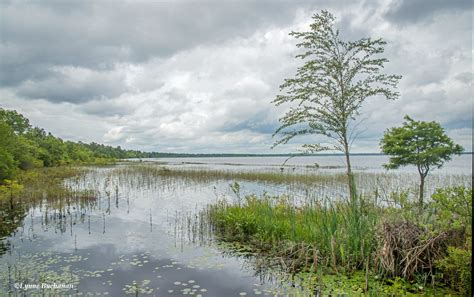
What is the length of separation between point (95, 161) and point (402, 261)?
228 feet

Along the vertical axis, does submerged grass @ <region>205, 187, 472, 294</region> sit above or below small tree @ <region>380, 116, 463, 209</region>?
below

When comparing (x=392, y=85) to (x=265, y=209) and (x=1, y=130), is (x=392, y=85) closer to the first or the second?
(x=265, y=209)

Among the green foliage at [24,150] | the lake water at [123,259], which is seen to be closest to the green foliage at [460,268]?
the lake water at [123,259]

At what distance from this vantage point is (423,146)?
45.0ft

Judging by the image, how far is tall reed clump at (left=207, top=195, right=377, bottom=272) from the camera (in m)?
6.55

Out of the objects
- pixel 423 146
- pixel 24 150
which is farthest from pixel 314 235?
pixel 24 150

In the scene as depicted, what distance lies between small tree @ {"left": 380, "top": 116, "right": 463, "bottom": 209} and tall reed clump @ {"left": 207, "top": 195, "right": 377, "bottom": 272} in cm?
752

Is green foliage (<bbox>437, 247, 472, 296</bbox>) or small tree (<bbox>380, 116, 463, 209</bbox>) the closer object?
green foliage (<bbox>437, 247, 472, 296</bbox>)

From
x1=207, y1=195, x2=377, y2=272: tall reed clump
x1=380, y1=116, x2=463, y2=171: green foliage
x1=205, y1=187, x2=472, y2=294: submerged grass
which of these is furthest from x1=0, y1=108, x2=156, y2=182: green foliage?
x1=380, y1=116, x2=463, y2=171: green foliage

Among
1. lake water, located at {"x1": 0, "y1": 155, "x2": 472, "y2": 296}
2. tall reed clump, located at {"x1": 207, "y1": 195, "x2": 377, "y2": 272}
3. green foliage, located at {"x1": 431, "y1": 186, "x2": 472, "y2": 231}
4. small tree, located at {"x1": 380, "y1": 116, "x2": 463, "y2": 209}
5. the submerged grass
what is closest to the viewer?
green foliage, located at {"x1": 431, "y1": 186, "x2": 472, "y2": 231}

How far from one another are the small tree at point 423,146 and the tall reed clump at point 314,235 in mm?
7524

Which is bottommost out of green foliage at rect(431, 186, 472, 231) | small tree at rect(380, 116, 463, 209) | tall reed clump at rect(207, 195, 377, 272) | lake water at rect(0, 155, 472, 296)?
lake water at rect(0, 155, 472, 296)

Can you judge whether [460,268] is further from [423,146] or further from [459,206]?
[423,146]

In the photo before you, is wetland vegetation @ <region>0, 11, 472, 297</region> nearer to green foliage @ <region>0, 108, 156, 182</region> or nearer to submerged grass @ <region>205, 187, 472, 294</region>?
submerged grass @ <region>205, 187, 472, 294</region>
